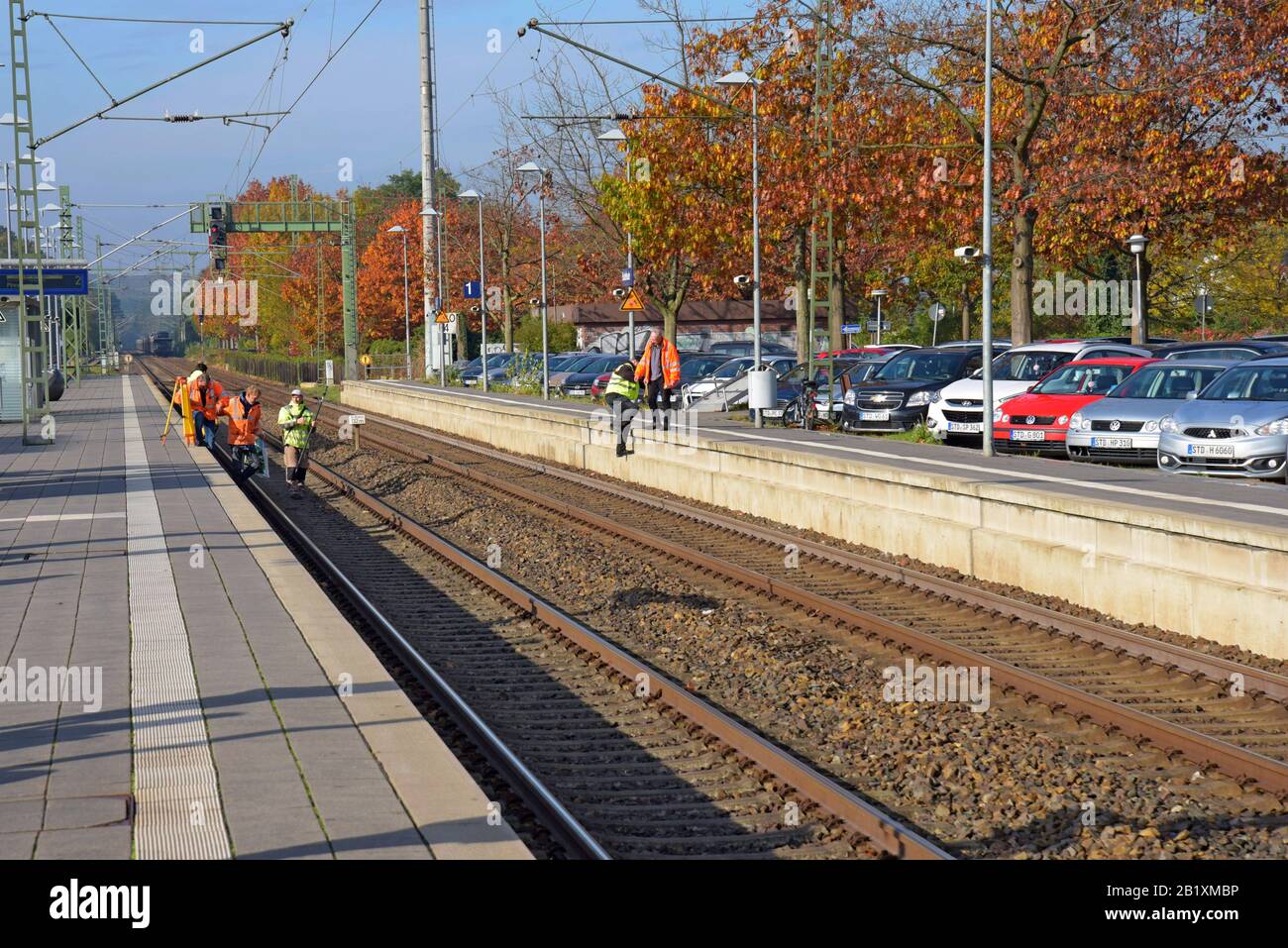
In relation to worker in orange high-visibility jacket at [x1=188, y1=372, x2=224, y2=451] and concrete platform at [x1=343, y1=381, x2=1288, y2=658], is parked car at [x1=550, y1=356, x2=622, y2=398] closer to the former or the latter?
worker in orange high-visibility jacket at [x1=188, y1=372, x2=224, y2=451]

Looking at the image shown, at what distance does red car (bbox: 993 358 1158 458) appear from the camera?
852 inches

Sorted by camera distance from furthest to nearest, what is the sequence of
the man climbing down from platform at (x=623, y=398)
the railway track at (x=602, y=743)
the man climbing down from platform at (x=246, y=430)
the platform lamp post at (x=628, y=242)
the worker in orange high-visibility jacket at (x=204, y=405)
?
the platform lamp post at (x=628, y=242) → the worker in orange high-visibility jacket at (x=204, y=405) → the man climbing down from platform at (x=246, y=430) → the man climbing down from platform at (x=623, y=398) → the railway track at (x=602, y=743)

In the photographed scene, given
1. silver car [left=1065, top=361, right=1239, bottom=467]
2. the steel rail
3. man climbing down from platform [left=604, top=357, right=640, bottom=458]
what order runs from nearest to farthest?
the steel rail < silver car [left=1065, top=361, right=1239, bottom=467] < man climbing down from platform [left=604, top=357, right=640, bottom=458]

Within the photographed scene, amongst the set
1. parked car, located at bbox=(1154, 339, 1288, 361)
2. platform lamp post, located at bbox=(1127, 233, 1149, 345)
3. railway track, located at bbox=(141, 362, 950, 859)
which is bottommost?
railway track, located at bbox=(141, 362, 950, 859)

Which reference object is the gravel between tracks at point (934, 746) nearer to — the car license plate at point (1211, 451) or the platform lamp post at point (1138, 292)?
the car license plate at point (1211, 451)

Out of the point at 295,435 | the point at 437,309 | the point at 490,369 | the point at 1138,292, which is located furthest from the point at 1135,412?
the point at 490,369

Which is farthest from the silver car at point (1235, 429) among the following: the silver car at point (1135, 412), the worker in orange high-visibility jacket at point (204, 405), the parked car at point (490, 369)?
the parked car at point (490, 369)

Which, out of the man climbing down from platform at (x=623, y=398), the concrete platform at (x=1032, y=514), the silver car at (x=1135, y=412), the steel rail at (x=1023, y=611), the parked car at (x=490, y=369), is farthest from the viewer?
the parked car at (x=490, y=369)

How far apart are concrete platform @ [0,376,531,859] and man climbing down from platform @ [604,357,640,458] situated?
8.04m

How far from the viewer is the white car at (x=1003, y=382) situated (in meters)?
23.3

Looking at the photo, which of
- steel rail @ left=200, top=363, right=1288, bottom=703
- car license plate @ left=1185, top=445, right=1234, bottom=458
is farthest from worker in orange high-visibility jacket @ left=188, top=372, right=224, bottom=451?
car license plate @ left=1185, top=445, right=1234, bottom=458

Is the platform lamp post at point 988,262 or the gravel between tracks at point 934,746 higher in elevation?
the platform lamp post at point 988,262

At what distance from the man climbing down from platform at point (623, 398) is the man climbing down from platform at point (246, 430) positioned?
5664 mm

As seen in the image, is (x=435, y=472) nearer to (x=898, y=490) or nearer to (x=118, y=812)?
(x=898, y=490)
